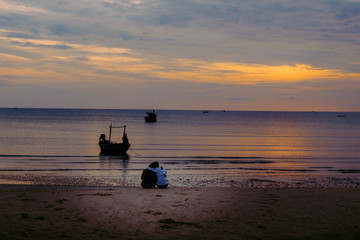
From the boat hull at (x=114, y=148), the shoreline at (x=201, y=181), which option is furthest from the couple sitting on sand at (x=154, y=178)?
the boat hull at (x=114, y=148)

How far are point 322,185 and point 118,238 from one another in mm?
16928

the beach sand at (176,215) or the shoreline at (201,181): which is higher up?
the beach sand at (176,215)

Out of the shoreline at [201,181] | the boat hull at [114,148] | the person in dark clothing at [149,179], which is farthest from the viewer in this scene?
the boat hull at [114,148]

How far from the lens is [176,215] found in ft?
38.3

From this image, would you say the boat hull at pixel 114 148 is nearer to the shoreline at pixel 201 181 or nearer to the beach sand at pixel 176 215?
the shoreline at pixel 201 181

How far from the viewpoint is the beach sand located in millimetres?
9727

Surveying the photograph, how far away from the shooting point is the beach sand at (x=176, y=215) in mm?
9727

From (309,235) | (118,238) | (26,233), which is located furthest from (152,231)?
(309,235)

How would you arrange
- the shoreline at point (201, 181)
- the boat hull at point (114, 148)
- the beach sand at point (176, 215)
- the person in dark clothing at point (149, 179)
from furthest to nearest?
the boat hull at point (114, 148), the shoreline at point (201, 181), the person in dark clothing at point (149, 179), the beach sand at point (176, 215)

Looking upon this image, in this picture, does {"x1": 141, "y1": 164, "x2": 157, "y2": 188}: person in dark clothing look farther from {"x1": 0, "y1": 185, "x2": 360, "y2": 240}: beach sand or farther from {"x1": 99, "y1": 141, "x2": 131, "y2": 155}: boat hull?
{"x1": 99, "y1": 141, "x2": 131, "y2": 155}: boat hull

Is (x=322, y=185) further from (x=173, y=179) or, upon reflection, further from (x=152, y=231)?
(x=152, y=231)

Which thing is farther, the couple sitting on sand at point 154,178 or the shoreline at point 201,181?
the shoreline at point 201,181

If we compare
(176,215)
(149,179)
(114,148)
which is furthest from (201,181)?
(114,148)

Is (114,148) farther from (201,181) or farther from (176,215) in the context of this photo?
(176,215)
